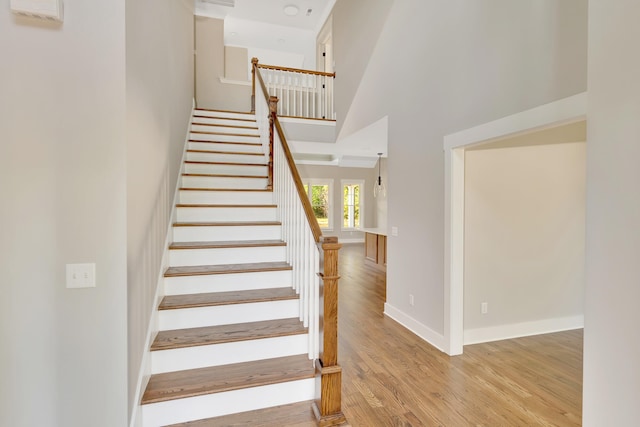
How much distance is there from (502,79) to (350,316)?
9.51ft

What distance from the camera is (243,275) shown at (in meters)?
2.55

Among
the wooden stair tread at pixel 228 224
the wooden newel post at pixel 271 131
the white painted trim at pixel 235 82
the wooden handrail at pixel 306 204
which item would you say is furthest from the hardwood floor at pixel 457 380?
the white painted trim at pixel 235 82

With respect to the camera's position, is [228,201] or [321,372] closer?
[321,372]

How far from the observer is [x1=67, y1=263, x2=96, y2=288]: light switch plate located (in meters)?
1.41

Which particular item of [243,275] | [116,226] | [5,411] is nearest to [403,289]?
[243,275]

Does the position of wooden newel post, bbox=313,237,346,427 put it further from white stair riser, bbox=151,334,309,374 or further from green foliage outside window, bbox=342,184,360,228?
green foliage outside window, bbox=342,184,360,228

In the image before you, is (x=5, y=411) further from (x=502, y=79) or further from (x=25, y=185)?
(x=502, y=79)

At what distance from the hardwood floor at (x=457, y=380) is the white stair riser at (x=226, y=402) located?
1.25ft

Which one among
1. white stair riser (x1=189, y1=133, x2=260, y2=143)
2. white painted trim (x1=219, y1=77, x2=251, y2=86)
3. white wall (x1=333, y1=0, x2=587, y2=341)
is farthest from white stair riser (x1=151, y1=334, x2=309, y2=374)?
white painted trim (x1=219, y1=77, x2=251, y2=86)

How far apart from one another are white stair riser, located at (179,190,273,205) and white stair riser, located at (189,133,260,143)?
4.77 feet

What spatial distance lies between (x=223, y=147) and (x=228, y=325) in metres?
2.86

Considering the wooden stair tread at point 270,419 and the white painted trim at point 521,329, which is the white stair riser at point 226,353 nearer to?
the wooden stair tread at point 270,419

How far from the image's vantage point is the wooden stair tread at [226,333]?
2006 millimetres

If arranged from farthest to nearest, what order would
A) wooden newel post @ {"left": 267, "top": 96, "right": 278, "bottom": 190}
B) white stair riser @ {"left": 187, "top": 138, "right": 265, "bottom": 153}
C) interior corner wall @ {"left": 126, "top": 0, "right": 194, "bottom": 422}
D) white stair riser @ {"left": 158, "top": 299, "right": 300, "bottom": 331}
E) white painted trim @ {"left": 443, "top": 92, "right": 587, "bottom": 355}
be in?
white stair riser @ {"left": 187, "top": 138, "right": 265, "bottom": 153}
wooden newel post @ {"left": 267, "top": 96, "right": 278, "bottom": 190}
white painted trim @ {"left": 443, "top": 92, "right": 587, "bottom": 355}
white stair riser @ {"left": 158, "top": 299, "right": 300, "bottom": 331}
interior corner wall @ {"left": 126, "top": 0, "right": 194, "bottom": 422}
